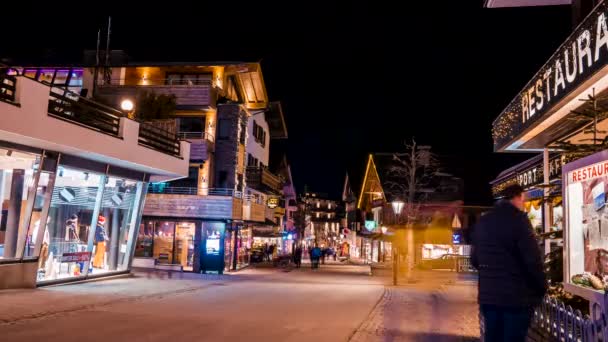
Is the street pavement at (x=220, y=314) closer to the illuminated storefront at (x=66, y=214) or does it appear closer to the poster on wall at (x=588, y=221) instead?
the illuminated storefront at (x=66, y=214)

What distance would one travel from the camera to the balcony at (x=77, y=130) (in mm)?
14414

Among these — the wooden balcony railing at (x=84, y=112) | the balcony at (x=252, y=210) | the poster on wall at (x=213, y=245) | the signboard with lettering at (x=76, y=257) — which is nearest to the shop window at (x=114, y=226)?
the signboard with lettering at (x=76, y=257)

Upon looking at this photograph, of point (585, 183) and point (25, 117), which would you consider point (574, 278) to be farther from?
point (25, 117)

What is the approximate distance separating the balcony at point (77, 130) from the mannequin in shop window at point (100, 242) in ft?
7.31

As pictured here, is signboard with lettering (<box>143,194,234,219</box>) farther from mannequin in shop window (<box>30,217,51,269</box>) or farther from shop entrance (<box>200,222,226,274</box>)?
mannequin in shop window (<box>30,217,51,269</box>)

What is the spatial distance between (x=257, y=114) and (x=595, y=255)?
37.4 metres

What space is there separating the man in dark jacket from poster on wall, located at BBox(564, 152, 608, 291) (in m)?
2.21

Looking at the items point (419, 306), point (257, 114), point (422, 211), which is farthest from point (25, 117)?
point (422, 211)

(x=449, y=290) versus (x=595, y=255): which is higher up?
(x=595, y=255)

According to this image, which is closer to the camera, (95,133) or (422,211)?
(95,133)

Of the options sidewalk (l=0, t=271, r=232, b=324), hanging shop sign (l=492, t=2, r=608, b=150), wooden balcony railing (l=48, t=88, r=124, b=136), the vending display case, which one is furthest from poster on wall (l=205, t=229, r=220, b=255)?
the vending display case

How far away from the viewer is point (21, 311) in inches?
473

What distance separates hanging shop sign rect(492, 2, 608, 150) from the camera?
679 centimetres

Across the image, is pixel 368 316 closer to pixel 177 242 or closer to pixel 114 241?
pixel 114 241
